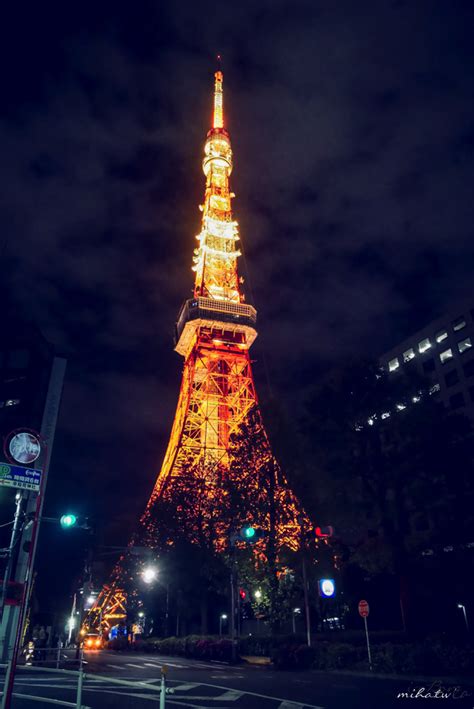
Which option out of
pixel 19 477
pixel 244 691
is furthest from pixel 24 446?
pixel 244 691

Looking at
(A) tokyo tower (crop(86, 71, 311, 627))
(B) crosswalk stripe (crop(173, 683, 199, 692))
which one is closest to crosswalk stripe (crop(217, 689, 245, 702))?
(B) crosswalk stripe (crop(173, 683, 199, 692))

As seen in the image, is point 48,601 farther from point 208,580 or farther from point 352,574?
point 352,574

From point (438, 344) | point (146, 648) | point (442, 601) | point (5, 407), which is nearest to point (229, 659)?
point (442, 601)

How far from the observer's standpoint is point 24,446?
36.8ft

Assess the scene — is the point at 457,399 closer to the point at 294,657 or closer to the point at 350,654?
the point at 350,654

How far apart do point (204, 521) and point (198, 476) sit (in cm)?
402

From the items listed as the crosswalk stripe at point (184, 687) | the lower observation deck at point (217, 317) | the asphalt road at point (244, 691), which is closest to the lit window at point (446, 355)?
the lower observation deck at point (217, 317)

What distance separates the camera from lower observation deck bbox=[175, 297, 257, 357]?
57031mm

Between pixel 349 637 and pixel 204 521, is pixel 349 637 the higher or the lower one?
the lower one

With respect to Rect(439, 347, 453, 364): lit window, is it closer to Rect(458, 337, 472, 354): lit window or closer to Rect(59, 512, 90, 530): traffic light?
Rect(458, 337, 472, 354): lit window

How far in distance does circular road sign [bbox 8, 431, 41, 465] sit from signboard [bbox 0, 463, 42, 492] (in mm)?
1036

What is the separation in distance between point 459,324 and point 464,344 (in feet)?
8.59

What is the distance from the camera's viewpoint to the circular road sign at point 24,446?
36.3 ft

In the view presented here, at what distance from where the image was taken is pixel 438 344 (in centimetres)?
6094
